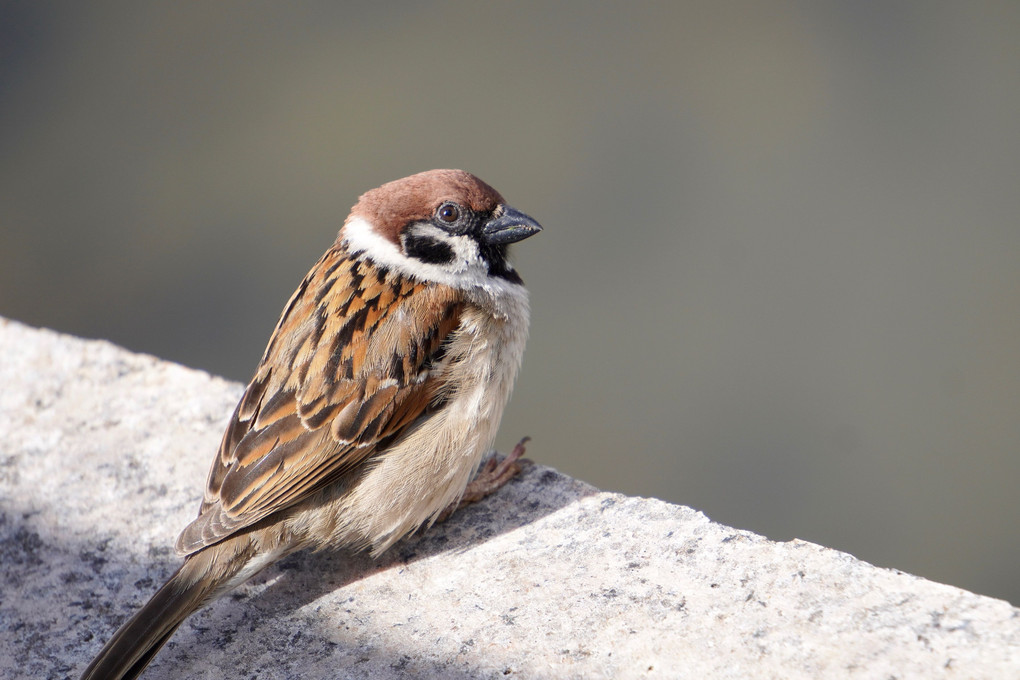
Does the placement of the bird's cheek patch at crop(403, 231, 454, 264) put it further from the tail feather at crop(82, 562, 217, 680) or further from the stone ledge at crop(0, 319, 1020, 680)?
the tail feather at crop(82, 562, 217, 680)

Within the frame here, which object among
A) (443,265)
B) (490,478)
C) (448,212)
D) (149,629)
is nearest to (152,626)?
(149,629)

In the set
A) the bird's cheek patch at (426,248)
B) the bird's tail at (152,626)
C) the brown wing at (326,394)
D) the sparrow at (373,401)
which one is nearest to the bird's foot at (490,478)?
the sparrow at (373,401)

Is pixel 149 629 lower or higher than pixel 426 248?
lower

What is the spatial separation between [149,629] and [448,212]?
112cm

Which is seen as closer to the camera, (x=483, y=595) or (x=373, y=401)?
(x=483, y=595)

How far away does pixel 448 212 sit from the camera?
2266 mm

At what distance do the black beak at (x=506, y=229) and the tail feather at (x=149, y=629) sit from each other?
1015 millimetres

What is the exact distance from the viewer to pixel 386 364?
79.3 inches

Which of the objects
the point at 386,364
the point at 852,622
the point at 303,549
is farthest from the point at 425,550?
the point at 852,622

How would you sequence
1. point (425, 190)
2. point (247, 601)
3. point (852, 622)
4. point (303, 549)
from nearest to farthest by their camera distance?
point (852, 622) → point (247, 601) → point (303, 549) → point (425, 190)

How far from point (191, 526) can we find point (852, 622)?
1.24 meters

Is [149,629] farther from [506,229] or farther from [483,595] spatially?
[506,229]

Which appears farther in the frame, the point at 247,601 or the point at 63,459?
the point at 63,459

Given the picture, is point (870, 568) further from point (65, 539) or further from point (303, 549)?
point (65, 539)
